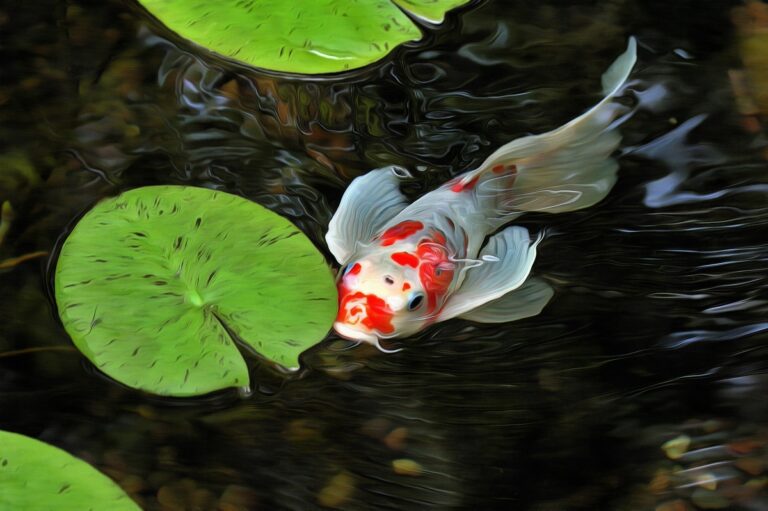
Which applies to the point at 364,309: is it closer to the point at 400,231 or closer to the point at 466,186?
the point at 400,231

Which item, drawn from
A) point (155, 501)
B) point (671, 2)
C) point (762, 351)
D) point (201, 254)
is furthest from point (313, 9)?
point (762, 351)

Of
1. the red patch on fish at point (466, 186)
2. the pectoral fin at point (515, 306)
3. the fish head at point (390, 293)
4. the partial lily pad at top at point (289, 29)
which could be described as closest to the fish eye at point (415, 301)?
the fish head at point (390, 293)

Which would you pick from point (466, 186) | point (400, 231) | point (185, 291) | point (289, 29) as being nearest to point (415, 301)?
point (400, 231)

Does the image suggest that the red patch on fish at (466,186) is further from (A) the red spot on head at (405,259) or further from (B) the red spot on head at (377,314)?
(B) the red spot on head at (377,314)

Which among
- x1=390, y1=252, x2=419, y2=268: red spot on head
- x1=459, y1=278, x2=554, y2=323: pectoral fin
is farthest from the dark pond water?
x1=390, y1=252, x2=419, y2=268: red spot on head

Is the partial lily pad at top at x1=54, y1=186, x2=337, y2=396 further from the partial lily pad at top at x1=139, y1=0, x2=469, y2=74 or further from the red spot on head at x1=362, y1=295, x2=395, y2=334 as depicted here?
the partial lily pad at top at x1=139, y1=0, x2=469, y2=74

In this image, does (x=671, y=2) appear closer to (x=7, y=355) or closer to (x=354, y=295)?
(x=354, y=295)
